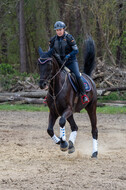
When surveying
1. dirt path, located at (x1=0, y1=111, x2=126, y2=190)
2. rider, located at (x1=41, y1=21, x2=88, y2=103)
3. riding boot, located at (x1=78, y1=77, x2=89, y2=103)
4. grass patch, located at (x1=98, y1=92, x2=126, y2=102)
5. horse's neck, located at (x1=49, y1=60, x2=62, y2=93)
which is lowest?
grass patch, located at (x1=98, y1=92, x2=126, y2=102)

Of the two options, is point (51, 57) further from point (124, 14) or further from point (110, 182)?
point (124, 14)

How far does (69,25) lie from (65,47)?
20731 mm

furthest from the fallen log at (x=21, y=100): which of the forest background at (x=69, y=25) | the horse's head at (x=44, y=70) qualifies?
the horse's head at (x=44, y=70)

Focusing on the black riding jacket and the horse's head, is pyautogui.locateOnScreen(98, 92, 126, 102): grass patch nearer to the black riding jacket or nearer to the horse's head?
the black riding jacket

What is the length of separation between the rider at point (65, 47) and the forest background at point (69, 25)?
12557 millimetres

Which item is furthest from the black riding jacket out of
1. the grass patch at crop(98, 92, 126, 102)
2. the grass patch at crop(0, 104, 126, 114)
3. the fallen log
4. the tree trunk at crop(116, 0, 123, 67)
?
the tree trunk at crop(116, 0, 123, 67)

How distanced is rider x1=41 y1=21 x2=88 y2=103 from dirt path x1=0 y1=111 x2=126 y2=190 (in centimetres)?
169

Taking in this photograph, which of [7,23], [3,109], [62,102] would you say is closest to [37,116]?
[3,109]

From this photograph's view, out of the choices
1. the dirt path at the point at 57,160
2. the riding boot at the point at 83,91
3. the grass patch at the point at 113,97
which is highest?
the riding boot at the point at 83,91

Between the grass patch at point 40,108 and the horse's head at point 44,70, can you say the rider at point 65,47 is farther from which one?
the grass patch at point 40,108

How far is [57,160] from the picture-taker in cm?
733

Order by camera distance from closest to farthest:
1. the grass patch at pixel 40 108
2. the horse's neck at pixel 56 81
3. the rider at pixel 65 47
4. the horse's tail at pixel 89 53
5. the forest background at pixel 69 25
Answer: the horse's neck at pixel 56 81
the rider at pixel 65 47
the horse's tail at pixel 89 53
the grass patch at pixel 40 108
the forest background at pixel 69 25

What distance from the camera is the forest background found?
23.4 m

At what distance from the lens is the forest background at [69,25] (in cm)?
2341
